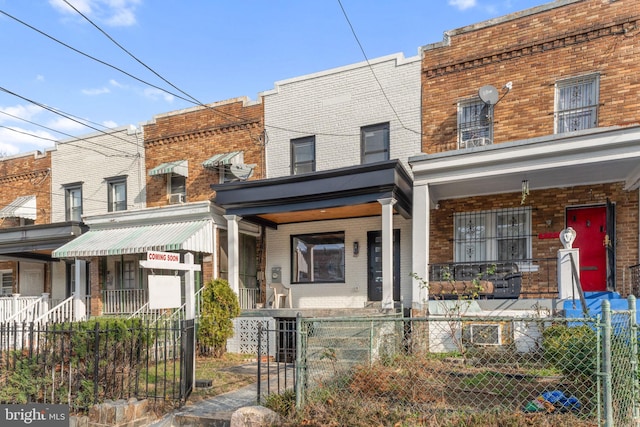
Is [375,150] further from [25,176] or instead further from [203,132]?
[25,176]

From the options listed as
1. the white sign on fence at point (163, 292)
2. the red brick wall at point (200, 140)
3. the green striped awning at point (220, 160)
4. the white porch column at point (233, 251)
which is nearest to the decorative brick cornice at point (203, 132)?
the red brick wall at point (200, 140)

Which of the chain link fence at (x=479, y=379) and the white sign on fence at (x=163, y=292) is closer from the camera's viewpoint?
the chain link fence at (x=479, y=379)

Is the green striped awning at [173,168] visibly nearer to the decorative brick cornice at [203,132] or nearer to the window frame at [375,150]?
the decorative brick cornice at [203,132]

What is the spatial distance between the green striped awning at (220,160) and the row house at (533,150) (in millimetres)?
5936

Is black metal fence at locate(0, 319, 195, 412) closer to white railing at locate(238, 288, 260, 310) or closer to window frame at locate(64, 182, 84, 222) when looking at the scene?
white railing at locate(238, 288, 260, 310)

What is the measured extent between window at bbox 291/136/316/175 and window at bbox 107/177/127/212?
6688mm

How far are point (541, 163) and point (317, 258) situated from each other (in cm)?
673

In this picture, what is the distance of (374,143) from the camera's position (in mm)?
12844

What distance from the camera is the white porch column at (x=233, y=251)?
11852 mm

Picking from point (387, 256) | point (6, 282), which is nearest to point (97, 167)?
point (6, 282)

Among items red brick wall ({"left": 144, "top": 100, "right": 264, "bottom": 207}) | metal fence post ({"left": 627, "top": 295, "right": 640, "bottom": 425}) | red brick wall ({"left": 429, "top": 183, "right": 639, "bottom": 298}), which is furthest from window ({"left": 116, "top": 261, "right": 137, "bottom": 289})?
metal fence post ({"left": 627, "top": 295, "right": 640, "bottom": 425})

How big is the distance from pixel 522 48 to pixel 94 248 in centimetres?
1273

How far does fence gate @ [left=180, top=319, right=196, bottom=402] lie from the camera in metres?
6.64

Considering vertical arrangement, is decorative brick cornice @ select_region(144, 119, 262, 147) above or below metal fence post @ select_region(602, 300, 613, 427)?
above
